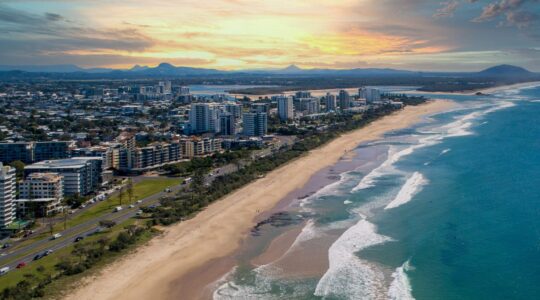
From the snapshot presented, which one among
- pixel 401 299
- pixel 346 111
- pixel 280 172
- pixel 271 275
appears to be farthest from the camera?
pixel 346 111

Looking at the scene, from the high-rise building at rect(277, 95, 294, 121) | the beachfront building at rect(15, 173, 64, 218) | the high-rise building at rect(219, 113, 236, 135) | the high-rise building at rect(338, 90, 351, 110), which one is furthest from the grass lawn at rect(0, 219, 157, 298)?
the high-rise building at rect(338, 90, 351, 110)

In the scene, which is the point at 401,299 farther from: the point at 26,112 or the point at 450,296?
the point at 26,112

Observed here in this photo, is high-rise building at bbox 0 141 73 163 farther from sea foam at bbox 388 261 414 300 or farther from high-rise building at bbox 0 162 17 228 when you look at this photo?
sea foam at bbox 388 261 414 300

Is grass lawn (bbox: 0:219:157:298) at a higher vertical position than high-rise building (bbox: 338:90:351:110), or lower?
lower

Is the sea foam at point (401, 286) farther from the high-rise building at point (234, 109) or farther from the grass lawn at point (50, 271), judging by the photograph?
the high-rise building at point (234, 109)

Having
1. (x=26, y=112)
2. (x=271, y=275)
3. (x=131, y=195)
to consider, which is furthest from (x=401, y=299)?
(x=26, y=112)

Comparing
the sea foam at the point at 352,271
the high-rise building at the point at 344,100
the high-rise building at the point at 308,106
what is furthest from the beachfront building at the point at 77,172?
the high-rise building at the point at 344,100
